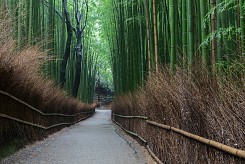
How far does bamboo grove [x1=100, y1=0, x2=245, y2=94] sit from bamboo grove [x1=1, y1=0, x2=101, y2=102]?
2043 millimetres

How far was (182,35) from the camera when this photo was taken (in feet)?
18.6

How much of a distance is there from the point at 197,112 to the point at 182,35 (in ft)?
8.24

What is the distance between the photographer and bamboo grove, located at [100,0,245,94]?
13.6ft

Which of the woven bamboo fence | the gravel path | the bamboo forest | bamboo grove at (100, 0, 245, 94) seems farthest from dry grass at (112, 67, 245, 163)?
the woven bamboo fence

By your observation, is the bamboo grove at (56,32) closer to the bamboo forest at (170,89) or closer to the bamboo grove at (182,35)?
the bamboo forest at (170,89)

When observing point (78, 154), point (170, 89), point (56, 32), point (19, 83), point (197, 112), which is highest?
point (56, 32)

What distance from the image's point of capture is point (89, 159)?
18.2 feet

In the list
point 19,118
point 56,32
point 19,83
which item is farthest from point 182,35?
point 56,32

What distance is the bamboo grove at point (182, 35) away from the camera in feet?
13.6

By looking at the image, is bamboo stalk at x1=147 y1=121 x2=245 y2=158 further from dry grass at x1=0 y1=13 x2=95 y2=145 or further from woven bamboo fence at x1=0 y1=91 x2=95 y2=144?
woven bamboo fence at x1=0 y1=91 x2=95 y2=144

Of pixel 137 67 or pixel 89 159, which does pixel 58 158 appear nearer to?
pixel 89 159

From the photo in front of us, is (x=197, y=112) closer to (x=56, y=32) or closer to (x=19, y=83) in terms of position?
(x=19, y=83)

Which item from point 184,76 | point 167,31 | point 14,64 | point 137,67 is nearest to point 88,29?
point 137,67

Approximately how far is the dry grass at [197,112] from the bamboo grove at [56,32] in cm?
248
